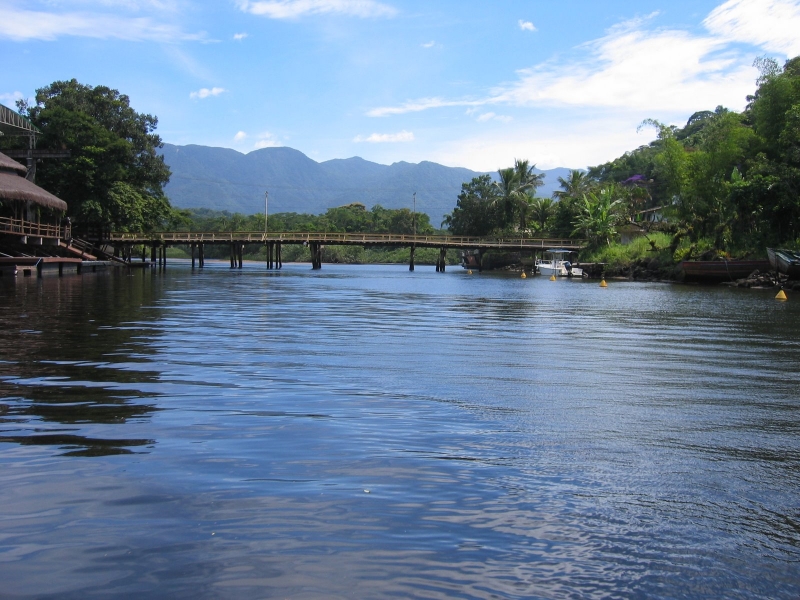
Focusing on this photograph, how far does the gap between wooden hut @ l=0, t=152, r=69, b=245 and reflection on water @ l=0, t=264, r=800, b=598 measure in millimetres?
29729

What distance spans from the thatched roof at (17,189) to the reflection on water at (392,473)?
95.2 feet

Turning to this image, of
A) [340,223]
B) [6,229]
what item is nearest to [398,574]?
[6,229]

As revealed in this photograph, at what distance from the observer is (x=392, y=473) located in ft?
18.3

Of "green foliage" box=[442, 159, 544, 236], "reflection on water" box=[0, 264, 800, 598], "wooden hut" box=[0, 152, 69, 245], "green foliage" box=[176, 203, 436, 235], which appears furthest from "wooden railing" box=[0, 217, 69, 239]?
"green foliage" box=[176, 203, 436, 235]

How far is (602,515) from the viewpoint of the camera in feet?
15.7

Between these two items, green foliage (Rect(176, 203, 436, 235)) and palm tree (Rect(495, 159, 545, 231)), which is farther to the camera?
green foliage (Rect(176, 203, 436, 235))

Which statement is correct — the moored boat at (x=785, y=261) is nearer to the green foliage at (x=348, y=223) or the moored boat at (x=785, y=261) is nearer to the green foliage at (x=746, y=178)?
the green foliage at (x=746, y=178)

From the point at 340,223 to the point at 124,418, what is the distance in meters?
115

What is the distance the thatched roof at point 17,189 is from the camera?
36938 mm

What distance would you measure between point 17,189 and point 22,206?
5.39 meters

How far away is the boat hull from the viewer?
140ft

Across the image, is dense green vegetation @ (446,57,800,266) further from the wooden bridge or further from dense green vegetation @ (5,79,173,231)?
dense green vegetation @ (5,79,173,231)

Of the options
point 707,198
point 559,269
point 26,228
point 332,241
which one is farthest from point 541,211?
point 26,228

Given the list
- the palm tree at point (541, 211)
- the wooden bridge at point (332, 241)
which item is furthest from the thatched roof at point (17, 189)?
the palm tree at point (541, 211)
